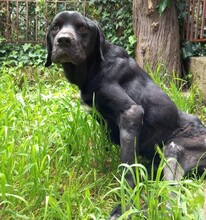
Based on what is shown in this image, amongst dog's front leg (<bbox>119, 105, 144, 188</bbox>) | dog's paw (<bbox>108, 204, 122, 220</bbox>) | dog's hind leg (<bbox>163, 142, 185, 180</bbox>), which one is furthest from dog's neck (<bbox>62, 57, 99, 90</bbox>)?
dog's paw (<bbox>108, 204, 122, 220</bbox>)

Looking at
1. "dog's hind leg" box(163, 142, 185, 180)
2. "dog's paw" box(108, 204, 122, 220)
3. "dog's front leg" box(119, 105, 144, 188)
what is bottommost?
"dog's paw" box(108, 204, 122, 220)

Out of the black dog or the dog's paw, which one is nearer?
the dog's paw

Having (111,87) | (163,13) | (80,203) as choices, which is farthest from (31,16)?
(80,203)

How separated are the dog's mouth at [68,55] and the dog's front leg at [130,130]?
0.50 meters

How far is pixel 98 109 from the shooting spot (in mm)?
3012

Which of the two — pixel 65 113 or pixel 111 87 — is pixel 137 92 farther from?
pixel 65 113

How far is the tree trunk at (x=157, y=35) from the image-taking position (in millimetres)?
5957

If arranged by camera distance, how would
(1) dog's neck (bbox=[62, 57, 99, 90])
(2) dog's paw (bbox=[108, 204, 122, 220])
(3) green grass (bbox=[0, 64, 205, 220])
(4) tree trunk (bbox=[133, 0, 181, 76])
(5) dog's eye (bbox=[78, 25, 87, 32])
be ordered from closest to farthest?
(3) green grass (bbox=[0, 64, 205, 220]), (2) dog's paw (bbox=[108, 204, 122, 220]), (5) dog's eye (bbox=[78, 25, 87, 32]), (1) dog's neck (bbox=[62, 57, 99, 90]), (4) tree trunk (bbox=[133, 0, 181, 76])

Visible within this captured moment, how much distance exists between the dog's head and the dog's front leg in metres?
0.48

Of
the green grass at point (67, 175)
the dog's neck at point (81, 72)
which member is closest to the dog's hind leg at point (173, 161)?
the green grass at point (67, 175)

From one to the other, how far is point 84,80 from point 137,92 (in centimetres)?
42

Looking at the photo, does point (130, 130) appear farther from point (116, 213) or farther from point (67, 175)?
point (116, 213)

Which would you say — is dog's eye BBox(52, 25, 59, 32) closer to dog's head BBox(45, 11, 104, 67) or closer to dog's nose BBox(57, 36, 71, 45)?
dog's head BBox(45, 11, 104, 67)

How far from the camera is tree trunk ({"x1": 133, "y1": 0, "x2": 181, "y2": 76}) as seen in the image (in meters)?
5.96
